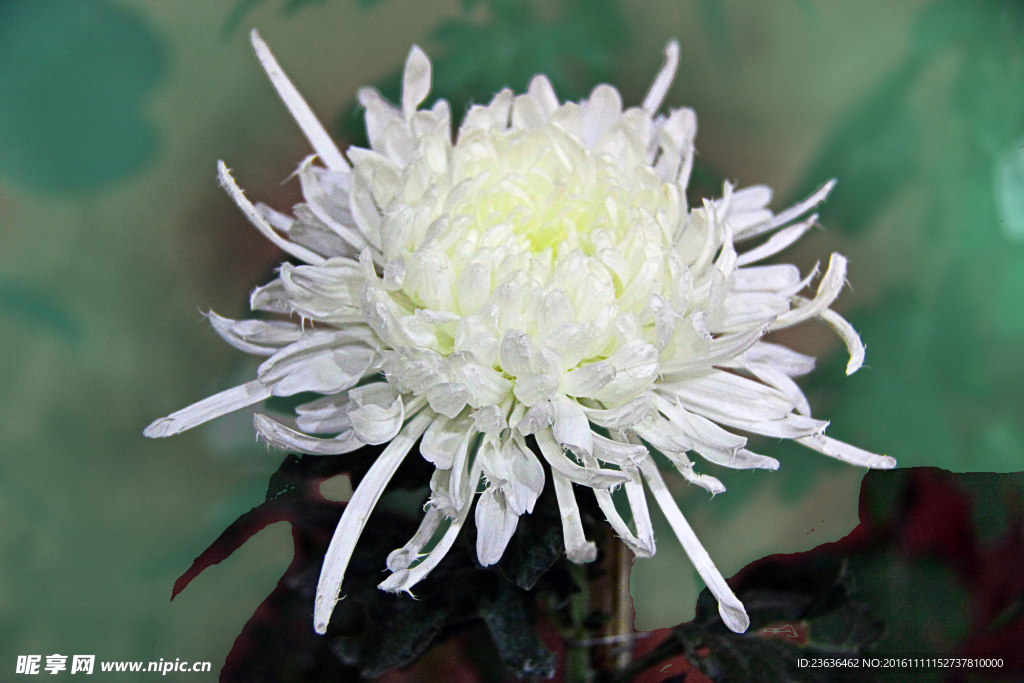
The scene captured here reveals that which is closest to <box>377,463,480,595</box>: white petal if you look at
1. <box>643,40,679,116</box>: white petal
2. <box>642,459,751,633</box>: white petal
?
<box>642,459,751,633</box>: white petal

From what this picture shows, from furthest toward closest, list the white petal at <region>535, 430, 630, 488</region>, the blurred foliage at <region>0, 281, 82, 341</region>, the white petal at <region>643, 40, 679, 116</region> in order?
the white petal at <region>643, 40, 679, 116</region> → the blurred foliage at <region>0, 281, 82, 341</region> → the white petal at <region>535, 430, 630, 488</region>

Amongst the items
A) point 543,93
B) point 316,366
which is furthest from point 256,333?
point 543,93

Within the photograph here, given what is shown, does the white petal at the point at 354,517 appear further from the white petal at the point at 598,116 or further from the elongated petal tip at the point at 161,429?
the white petal at the point at 598,116

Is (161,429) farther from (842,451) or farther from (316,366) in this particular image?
(842,451)

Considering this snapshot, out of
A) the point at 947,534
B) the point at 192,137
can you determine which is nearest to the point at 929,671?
the point at 947,534

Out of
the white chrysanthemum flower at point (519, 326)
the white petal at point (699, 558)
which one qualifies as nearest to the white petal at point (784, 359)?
the white chrysanthemum flower at point (519, 326)

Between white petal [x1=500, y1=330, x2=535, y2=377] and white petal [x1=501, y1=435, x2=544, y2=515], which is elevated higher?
white petal [x1=500, y1=330, x2=535, y2=377]

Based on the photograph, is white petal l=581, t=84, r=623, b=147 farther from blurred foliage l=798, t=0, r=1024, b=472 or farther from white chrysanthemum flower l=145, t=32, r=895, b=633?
blurred foliage l=798, t=0, r=1024, b=472
